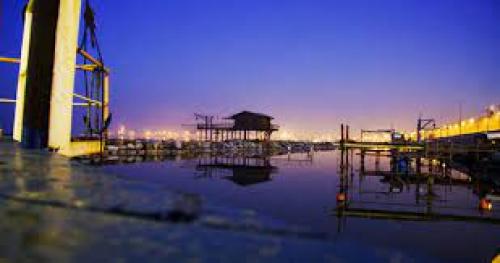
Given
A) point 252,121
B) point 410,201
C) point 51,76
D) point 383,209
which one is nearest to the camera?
point 51,76

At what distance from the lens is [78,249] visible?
196cm

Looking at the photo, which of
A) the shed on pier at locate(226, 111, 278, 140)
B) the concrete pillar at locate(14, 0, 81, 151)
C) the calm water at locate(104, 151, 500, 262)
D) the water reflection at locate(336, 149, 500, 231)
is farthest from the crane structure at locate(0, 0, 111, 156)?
the shed on pier at locate(226, 111, 278, 140)

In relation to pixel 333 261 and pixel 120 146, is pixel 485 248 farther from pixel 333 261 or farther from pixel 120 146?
pixel 120 146

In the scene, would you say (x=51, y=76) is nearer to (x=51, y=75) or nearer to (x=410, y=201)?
(x=51, y=75)

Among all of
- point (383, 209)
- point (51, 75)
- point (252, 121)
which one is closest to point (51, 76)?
point (51, 75)

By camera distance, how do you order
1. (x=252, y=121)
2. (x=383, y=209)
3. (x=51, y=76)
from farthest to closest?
(x=252, y=121)
(x=383, y=209)
(x=51, y=76)

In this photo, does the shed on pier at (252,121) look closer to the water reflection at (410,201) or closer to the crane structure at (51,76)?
the water reflection at (410,201)

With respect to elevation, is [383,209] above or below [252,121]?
below

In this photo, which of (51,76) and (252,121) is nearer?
(51,76)

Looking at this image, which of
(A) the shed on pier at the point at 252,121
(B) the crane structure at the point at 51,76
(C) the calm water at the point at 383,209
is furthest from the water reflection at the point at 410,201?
(A) the shed on pier at the point at 252,121

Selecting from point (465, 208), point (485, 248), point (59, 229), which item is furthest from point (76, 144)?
point (465, 208)

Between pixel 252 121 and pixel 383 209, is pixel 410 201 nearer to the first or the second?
pixel 383 209

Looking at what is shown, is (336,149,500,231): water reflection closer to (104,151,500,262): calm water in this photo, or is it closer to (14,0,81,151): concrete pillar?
(104,151,500,262): calm water

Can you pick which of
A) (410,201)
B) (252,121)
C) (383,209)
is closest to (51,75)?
(383,209)
